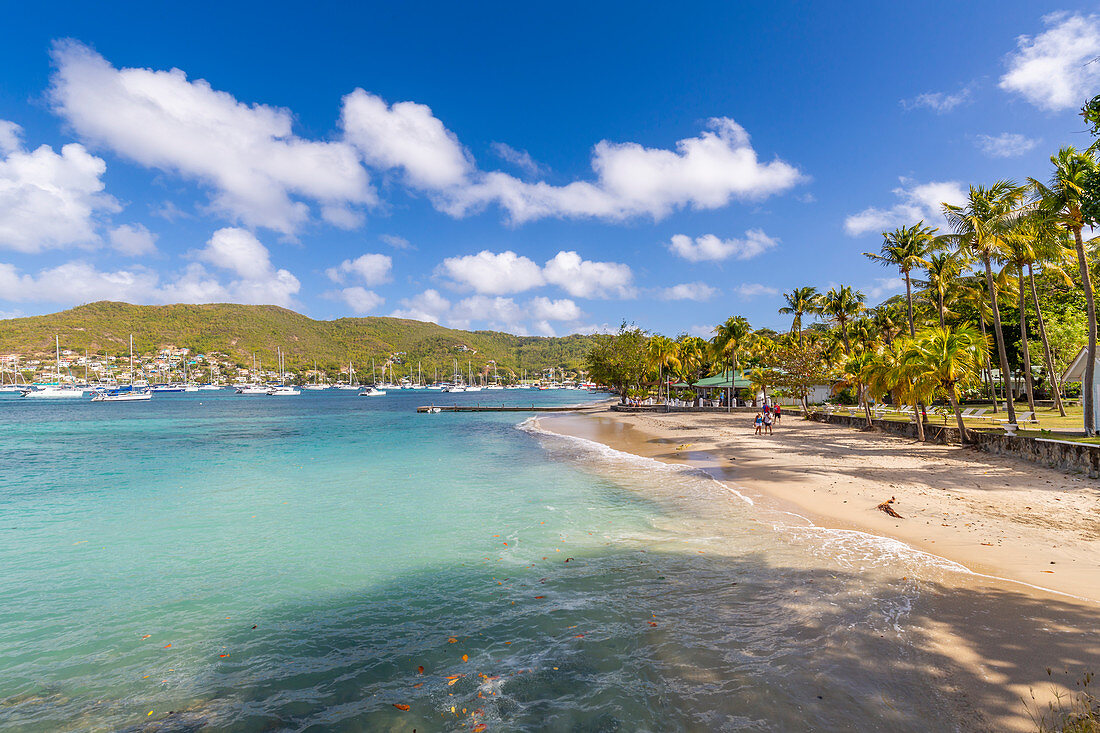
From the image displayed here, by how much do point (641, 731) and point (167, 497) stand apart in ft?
63.3

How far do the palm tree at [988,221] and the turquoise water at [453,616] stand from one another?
66.7ft

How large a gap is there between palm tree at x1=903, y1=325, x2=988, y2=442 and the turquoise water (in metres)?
12.3

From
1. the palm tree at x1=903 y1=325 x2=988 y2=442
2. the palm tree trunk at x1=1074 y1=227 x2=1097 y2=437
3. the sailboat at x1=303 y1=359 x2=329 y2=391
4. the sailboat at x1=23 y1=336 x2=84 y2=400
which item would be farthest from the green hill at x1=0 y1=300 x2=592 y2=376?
the palm tree trunk at x1=1074 y1=227 x2=1097 y2=437

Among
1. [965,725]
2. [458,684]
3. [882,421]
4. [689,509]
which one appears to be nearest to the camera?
[965,725]

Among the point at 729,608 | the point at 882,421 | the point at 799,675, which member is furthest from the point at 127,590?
the point at 882,421

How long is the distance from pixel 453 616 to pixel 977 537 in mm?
10262

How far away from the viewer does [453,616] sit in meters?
7.18

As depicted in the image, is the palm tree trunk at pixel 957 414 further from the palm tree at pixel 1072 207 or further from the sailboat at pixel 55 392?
the sailboat at pixel 55 392

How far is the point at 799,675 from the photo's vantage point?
509 centimetres

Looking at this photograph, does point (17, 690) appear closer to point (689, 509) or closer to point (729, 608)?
point (729, 608)

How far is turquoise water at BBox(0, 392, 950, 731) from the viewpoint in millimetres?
4906


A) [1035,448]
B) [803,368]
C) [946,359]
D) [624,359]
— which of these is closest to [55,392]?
[624,359]

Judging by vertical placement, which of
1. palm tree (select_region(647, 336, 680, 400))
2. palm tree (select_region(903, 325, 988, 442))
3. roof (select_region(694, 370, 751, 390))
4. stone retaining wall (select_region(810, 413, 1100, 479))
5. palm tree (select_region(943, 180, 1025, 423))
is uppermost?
palm tree (select_region(943, 180, 1025, 423))

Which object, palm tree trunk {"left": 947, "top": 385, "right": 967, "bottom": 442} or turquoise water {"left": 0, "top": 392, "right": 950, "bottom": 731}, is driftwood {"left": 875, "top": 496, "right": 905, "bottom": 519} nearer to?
turquoise water {"left": 0, "top": 392, "right": 950, "bottom": 731}
